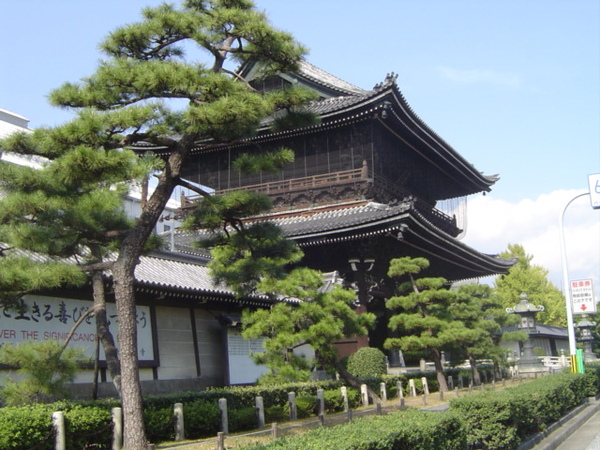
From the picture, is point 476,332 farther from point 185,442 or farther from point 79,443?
point 79,443

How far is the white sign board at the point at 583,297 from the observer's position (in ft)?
78.6

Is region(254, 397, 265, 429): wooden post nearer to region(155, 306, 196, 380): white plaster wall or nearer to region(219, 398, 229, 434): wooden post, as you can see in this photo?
region(219, 398, 229, 434): wooden post

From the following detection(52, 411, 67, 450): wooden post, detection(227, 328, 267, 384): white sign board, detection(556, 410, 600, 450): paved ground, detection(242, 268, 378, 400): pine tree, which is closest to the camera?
detection(52, 411, 67, 450): wooden post

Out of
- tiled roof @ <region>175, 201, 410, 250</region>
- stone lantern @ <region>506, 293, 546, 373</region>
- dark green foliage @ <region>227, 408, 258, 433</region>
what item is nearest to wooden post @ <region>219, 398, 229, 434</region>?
dark green foliage @ <region>227, 408, 258, 433</region>

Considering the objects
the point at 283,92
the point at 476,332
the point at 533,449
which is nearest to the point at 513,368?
the point at 476,332

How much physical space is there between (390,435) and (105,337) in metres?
6.33

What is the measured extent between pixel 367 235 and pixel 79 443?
525 inches

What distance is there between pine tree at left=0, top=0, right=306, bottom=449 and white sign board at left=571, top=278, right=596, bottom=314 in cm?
1623

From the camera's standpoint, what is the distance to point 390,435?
24.8 ft

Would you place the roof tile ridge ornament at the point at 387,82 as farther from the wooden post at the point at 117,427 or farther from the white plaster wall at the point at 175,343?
the wooden post at the point at 117,427

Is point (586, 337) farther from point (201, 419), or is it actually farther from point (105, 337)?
point (105, 337)

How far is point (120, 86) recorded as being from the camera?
10828mm

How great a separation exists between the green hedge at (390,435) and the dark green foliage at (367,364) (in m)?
11.6

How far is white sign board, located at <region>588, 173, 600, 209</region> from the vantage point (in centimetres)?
2272
